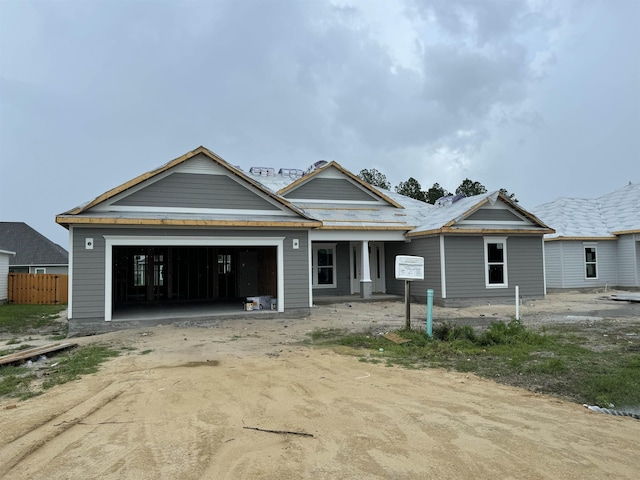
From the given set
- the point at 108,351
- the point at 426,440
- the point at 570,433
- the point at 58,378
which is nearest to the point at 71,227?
the point at 108,351

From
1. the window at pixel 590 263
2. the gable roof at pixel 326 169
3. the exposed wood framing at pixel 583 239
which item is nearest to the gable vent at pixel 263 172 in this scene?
the gable roof at pixel 326 169

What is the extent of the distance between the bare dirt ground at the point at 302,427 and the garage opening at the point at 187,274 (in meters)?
10.7

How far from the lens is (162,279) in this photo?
1830 centimetres

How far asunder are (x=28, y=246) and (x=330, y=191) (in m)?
27.7

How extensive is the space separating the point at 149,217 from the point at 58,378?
6291 mm

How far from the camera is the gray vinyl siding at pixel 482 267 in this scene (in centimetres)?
1636

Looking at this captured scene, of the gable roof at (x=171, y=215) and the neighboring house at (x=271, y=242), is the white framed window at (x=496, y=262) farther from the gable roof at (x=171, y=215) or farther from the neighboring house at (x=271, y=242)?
the gable roof at (x=171, y=215)

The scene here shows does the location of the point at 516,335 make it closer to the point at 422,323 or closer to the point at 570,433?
the point at 422,323

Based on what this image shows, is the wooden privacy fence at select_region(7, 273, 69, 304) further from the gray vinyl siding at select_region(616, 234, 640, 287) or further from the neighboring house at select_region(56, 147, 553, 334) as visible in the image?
the gray vinyl siding at select_region(616, 234, 640, 287)

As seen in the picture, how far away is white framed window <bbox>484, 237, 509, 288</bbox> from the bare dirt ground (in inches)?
440

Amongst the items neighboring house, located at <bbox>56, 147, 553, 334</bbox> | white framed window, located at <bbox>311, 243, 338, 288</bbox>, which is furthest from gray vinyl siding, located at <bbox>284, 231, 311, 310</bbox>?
white framed window, located at <bbox>311, 243, 338, 288</bbox>

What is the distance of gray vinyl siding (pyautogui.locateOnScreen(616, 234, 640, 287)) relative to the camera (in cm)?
2216

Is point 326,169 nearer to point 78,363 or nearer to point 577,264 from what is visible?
point 577,264

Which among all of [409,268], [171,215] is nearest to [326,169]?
[171,215]
